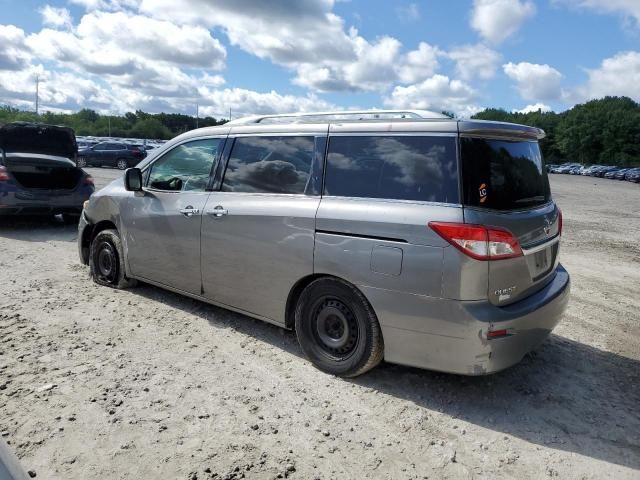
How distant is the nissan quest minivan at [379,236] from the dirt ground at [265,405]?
0.36m

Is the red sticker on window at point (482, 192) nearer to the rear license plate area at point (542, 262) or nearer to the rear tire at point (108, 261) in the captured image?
the rear license plate area at point (542, 262)

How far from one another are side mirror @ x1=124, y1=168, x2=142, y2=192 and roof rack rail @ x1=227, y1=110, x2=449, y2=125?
3.85 ft

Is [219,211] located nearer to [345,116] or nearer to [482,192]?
[345,116]

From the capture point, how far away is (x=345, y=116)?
388 cm

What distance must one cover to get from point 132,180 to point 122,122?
376 feet

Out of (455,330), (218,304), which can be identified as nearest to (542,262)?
(455,330)

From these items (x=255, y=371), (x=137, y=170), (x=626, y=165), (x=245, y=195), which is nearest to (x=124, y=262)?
(x=137, y=170)

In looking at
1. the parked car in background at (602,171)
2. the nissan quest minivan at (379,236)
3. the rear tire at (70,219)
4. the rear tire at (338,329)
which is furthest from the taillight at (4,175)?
the parked car in background at (602,171)

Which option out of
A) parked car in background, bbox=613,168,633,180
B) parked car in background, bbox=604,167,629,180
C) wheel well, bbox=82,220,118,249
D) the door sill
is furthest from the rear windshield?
parked car in background, bbox=604,167,629,180

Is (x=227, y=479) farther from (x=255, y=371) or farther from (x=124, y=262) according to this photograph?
(x=124, y=262)

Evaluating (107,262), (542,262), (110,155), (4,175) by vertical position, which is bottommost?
(107,262)

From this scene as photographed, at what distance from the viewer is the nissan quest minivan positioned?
310 cm

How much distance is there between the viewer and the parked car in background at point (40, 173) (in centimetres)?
827

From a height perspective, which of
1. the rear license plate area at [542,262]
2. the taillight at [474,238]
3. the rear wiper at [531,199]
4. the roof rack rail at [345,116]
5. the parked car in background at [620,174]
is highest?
the parked car in background at [620,174]
